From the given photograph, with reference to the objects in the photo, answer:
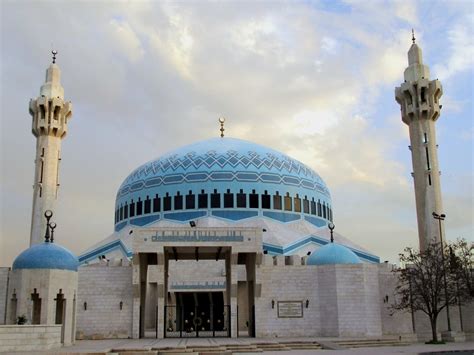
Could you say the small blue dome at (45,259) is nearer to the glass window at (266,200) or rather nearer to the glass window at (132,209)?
the glass window at (266,200)

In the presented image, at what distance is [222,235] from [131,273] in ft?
14.1

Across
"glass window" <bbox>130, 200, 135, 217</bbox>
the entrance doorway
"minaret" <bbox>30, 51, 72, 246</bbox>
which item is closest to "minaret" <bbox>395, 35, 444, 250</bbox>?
the entrance doorway

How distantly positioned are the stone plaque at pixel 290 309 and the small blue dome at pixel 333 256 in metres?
2.19

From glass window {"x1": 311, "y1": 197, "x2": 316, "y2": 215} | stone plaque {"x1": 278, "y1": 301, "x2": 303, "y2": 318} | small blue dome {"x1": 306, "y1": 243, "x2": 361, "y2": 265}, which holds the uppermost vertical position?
glass window {"x1": 311, "y1": 197, "x2": 316, "y2": 215}

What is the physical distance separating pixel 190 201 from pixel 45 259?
19143mm

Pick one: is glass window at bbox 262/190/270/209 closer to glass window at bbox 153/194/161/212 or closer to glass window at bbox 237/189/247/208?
glass window at bbox 237/189/247/208

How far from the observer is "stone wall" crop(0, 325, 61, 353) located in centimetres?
1612

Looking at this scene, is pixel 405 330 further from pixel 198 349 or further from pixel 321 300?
pixel 198 349

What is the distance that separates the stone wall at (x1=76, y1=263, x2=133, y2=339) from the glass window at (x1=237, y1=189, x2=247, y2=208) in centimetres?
1410

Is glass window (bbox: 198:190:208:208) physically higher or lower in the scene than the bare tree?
higher

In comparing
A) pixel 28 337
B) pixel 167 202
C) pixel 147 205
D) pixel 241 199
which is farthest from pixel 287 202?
pixel 28 337

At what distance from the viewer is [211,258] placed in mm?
29375

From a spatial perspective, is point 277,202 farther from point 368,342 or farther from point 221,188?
point 368,342

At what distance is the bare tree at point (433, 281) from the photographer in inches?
944
